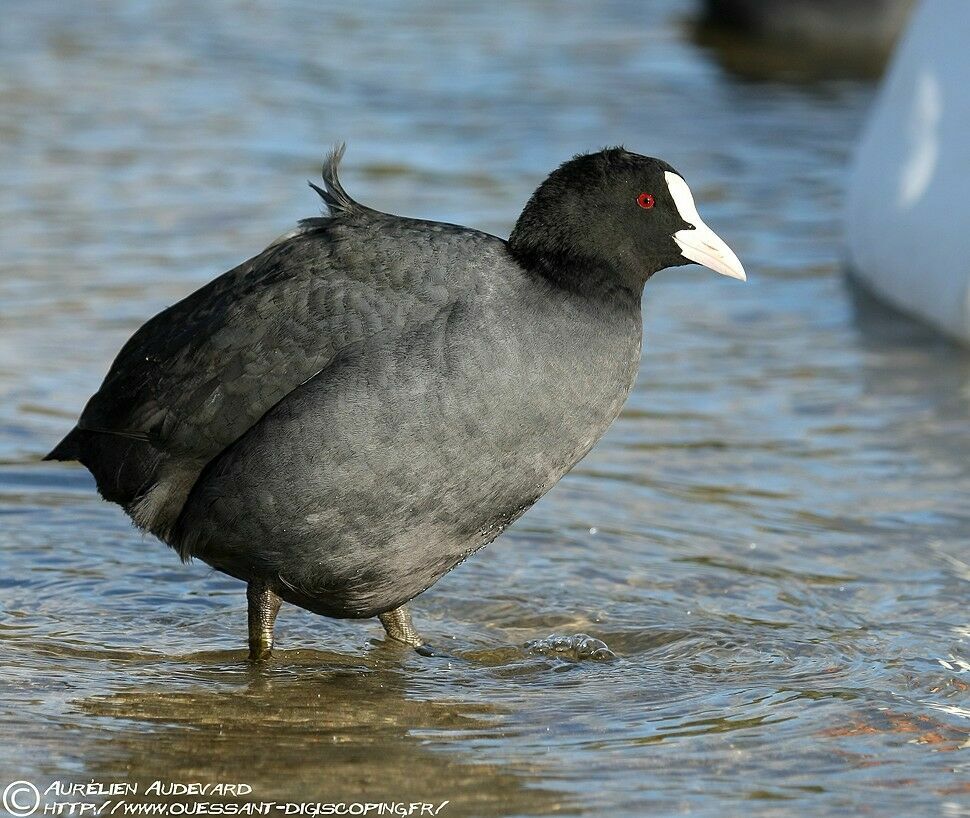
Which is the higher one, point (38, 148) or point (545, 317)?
point (545, 317)

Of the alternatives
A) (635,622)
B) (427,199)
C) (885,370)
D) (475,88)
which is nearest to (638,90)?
(475,88)

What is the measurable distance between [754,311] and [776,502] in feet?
7.39

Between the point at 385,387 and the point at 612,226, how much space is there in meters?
0.70

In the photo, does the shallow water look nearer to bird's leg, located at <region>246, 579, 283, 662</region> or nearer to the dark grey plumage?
bird's leg, located at <region>246, 579, 283, 662</region>

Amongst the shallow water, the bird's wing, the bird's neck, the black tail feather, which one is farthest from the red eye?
the black tail feather

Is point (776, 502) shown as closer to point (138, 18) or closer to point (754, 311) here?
point (754, 311)

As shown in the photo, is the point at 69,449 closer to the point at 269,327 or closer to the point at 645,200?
the point at 269,327

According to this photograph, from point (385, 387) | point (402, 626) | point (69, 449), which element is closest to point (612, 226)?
point (385, 387)

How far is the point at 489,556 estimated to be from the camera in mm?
5305

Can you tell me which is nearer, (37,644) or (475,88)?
(37,644)

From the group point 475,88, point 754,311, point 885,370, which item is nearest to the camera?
point 885,370

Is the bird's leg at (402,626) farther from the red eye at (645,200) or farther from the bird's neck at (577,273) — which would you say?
the red eye at (645,200)

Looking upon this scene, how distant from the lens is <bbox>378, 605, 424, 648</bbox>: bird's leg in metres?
4.67

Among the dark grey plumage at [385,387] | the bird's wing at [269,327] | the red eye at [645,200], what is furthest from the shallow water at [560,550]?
the red eye at [645,200]
